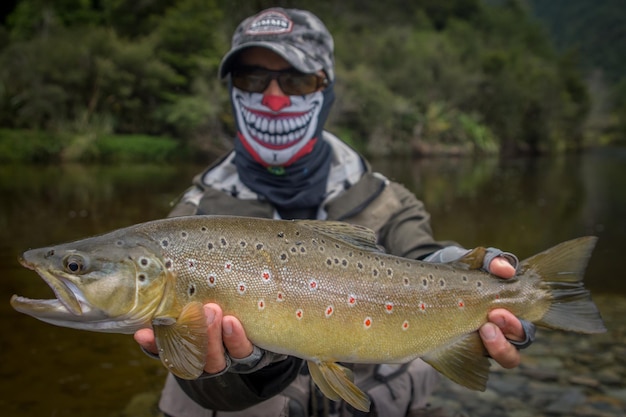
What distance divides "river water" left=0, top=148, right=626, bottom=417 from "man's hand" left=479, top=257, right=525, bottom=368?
135 inches

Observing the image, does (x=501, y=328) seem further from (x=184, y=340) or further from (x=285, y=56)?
(x=285, y=56)

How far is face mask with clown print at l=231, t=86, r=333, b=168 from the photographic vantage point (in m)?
3.46

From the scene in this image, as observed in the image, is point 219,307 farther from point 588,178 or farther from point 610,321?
point 588,178

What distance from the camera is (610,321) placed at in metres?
7.00

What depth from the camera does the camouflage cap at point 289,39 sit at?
3252 mm

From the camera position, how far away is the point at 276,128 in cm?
347

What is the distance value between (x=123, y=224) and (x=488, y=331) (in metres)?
10.3

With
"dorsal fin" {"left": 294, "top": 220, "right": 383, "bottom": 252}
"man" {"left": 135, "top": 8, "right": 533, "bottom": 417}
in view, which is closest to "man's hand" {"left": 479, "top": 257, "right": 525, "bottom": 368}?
"man" {"left": 135, "top": 8, "right": 533, "bottom": 417}

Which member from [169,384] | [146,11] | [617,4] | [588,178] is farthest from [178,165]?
[617,4]

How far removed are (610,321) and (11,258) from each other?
29.9 feet

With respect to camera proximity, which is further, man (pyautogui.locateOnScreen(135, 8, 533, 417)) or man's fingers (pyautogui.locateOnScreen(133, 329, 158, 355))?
man (pyautogui.locateOnScreen(135, 8, 533, 417))

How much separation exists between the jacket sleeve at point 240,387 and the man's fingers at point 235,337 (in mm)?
352

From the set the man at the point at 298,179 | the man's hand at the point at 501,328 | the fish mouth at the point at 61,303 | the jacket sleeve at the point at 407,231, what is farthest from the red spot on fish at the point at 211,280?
the jacket sleeve at the point at 407,231

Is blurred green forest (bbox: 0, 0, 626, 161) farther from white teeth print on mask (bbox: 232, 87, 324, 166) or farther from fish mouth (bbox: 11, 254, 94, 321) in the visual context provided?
fish mouth (bbox: 11, 254, 94, 321)
